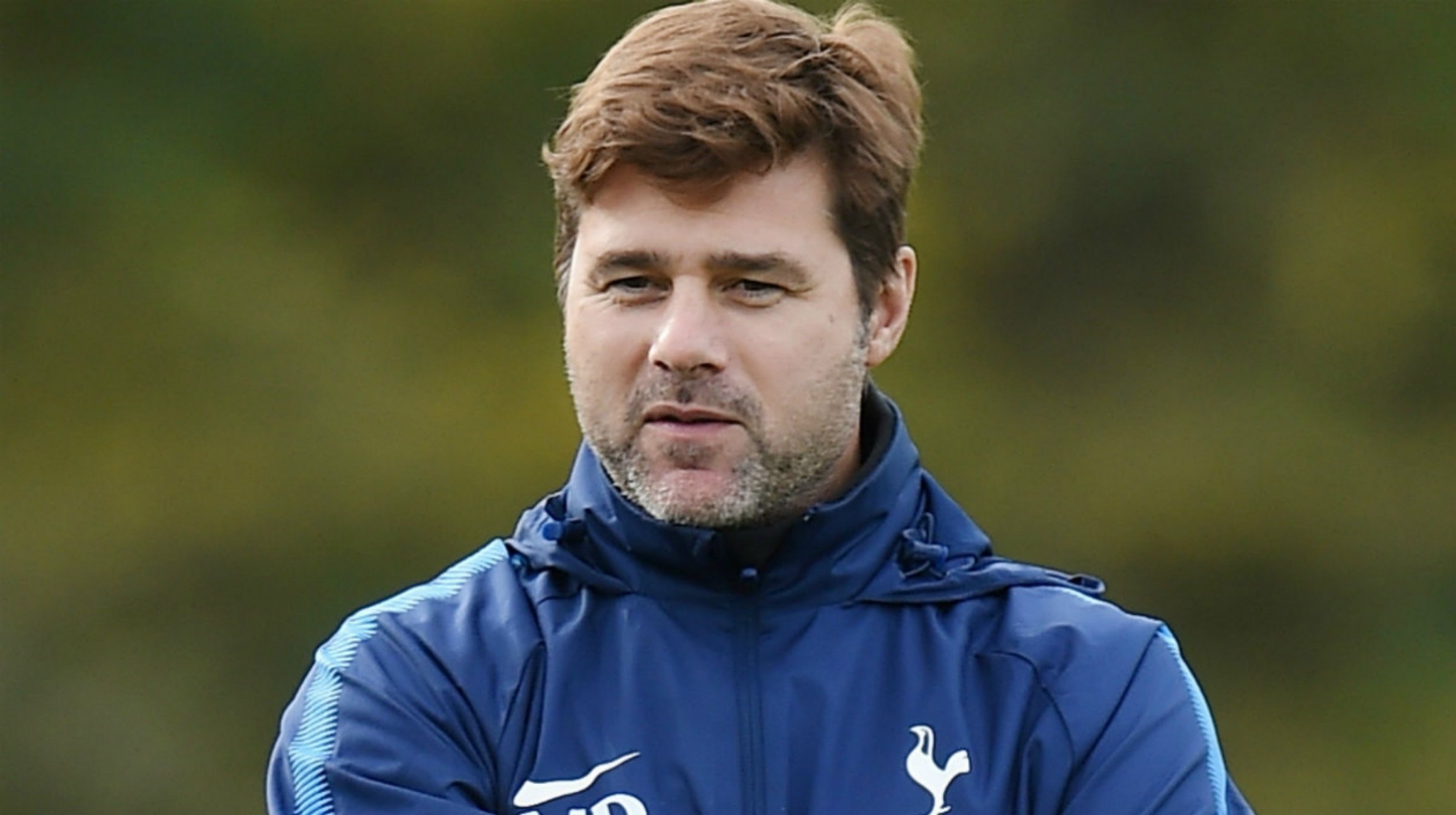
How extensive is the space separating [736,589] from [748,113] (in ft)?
1.95

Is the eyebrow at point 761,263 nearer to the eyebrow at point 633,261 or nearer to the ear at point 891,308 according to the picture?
the eyebrow at point 633,261

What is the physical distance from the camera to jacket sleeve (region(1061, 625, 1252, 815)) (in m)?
3.19

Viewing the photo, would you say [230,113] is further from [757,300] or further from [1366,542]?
[757,300]

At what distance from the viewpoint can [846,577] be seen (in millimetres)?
3375

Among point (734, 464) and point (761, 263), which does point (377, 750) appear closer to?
point (734, 464)

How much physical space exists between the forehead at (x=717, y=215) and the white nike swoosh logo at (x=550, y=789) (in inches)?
25.8

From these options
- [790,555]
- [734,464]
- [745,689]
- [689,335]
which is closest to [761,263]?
[689,335]

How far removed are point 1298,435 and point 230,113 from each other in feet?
17.0

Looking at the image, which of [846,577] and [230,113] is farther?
[230,113]

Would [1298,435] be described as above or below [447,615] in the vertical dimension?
below

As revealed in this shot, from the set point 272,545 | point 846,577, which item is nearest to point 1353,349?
point 272,545

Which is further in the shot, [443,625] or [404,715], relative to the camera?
[443,625]

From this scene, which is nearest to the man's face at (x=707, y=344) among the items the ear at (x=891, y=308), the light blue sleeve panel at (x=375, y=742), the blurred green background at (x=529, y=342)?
the ear at (x=891, y=308)

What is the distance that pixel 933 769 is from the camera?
321cm
